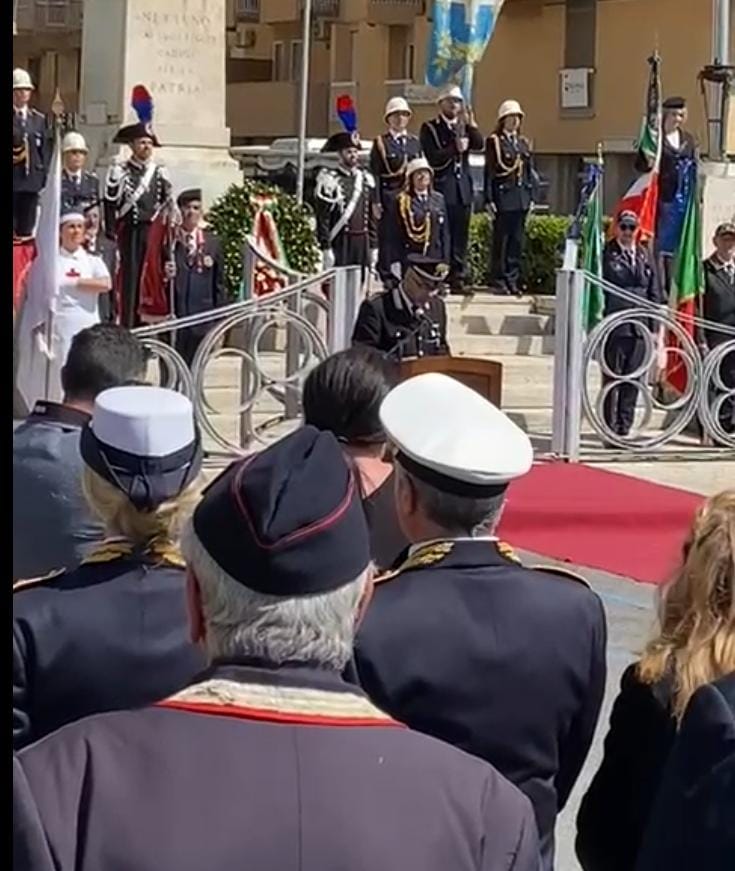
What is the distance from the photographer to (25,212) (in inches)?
594

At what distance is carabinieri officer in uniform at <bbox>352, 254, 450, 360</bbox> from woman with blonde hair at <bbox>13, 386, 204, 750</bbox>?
8.24 m

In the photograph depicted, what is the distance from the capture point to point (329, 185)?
730 inches

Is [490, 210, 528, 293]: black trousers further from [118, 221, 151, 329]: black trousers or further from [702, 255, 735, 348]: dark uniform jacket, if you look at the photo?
[118, 221, 151, 329]: black trousers

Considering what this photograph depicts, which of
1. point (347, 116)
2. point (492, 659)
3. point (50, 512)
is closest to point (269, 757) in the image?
point (492, 659)

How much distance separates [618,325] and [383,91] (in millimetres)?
25454

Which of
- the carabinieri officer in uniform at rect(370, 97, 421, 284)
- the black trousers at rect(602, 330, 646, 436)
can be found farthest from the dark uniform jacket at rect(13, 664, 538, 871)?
the carabinieri officer in uniform at rect(370, 97, 421, 284)

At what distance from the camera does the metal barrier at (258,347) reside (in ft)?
42.0

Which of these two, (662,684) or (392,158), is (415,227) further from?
(662,684)

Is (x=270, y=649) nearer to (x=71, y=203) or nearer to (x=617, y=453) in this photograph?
(x=617, y=453)

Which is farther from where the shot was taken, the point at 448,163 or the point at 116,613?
the point at 448,163

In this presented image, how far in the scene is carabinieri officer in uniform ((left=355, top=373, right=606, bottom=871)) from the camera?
11.1 feet

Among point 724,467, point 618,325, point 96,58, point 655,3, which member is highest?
point 655,3

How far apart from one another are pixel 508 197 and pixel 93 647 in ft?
52.6

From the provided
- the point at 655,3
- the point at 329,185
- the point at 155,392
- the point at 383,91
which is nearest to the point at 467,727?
the point at 155,392
